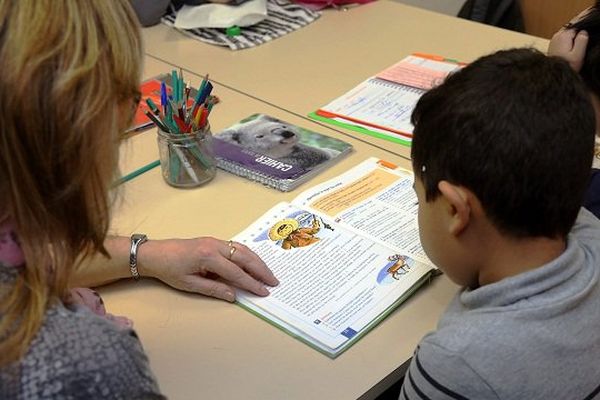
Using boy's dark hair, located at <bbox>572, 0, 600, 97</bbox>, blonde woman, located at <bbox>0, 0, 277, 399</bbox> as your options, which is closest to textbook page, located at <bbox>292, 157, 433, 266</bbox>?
boy's dark hair, located at <bbox>572, 0, 600, 97</bbox>

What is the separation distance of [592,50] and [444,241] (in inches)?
24.3

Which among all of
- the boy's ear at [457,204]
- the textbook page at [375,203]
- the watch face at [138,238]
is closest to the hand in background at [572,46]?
the textbook page at [375,203]

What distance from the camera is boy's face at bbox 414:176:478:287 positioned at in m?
0.94

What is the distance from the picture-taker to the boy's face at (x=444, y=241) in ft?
3.09

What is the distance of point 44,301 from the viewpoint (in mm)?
722

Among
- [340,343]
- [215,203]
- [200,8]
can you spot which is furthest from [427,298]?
[200,8]

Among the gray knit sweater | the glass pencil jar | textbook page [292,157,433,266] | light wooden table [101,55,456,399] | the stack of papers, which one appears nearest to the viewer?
the gray knit sweater

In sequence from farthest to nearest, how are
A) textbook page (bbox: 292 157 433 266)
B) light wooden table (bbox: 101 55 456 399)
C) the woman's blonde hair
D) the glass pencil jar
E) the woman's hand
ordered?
the glass pencil jar, textbook page (bbox: 292 157 433 266), the woman's hand, light wooden table (bbox: 101 55 456 399), the woman's blonde hair

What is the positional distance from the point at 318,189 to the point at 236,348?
1.34 feet

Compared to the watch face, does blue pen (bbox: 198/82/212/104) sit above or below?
above

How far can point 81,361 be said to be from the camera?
2.31ft

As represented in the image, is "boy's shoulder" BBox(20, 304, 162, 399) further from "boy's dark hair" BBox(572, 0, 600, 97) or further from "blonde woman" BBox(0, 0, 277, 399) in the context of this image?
"boy's dark hair" BBox(572, 0, 600, 97)

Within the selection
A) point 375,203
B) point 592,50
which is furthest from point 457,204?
point 592,50

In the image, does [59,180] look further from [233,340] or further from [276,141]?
[276,141]
